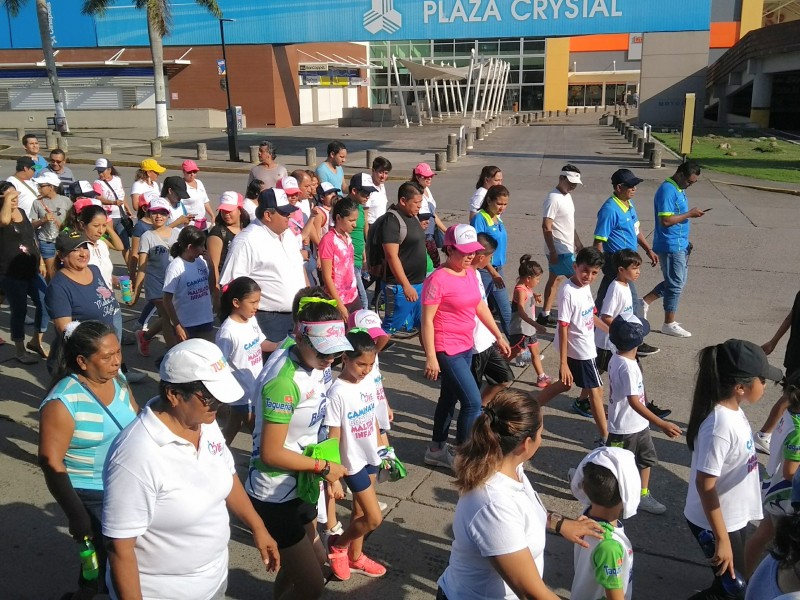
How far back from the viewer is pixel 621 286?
635 centimetres

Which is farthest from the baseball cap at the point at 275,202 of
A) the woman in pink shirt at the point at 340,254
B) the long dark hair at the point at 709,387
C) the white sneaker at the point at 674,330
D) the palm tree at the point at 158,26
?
the palm tree at the point at 158,26

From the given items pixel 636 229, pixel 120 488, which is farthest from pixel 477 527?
pixel 636 229

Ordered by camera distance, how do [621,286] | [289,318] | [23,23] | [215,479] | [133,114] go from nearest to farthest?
[215,479], [289,318], [621,286], [133,114], [23,23]

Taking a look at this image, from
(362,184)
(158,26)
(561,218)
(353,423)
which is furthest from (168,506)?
(158,26)

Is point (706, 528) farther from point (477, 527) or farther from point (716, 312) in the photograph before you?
point (716, 312)

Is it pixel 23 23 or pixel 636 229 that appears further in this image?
pixel 23 23

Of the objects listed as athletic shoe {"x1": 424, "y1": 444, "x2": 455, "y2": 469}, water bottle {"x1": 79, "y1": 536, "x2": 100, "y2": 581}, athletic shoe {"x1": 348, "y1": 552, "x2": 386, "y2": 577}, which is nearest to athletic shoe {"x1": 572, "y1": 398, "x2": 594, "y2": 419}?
athletic shoe {"x1": 424, "y1": 444, "x2": 455, "y2": 469}

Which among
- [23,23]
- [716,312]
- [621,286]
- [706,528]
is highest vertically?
[23,23]

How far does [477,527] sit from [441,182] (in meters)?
19.5

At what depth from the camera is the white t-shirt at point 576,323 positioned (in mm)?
5844

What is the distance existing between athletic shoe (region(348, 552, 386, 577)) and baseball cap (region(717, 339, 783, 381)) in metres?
→ 2.24

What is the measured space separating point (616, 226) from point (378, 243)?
9.04ft

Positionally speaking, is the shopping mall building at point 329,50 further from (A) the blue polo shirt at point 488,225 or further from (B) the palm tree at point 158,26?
(A) the blue polo shirt at point 488,225

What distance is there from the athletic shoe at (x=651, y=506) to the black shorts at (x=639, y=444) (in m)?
0.22
